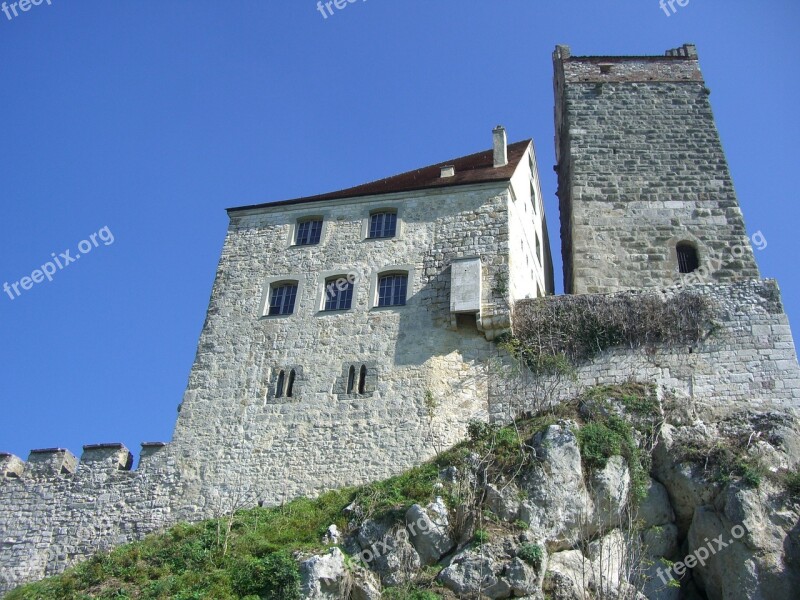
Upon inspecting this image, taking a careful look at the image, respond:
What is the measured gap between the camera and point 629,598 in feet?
53.6

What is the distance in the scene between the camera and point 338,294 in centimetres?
2448

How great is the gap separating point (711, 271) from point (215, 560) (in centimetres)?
1592

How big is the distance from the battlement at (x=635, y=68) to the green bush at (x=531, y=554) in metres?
18.3

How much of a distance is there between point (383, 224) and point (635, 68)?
1135 cm

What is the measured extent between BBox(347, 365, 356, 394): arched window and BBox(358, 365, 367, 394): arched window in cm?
16

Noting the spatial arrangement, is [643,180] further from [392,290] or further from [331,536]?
[331,536]

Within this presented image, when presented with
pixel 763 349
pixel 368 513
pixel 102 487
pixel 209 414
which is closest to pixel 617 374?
pixel 763 349

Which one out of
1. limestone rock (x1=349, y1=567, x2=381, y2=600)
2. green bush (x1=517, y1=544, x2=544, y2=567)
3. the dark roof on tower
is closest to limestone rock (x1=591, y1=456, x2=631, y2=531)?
green bush (x1=517, y1=544, x2=544, y2=567)

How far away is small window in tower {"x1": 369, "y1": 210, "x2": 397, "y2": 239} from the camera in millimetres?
25431

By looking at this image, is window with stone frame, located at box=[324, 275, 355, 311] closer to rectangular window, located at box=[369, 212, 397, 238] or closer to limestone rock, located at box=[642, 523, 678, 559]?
rectangular window, located at box=[369, 212, 397, 238]

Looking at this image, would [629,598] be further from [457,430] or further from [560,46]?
[560,46]

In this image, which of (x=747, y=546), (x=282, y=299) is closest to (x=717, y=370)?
(x=747, y=546)

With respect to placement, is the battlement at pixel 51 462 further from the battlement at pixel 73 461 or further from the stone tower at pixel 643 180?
the stone tower at pixel 643 180

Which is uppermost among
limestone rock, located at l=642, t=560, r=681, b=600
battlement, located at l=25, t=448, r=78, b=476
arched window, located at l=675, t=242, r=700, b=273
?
arched window, located at l=675, t=242, r=700, b=273
